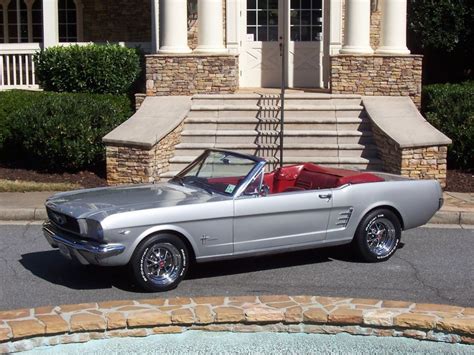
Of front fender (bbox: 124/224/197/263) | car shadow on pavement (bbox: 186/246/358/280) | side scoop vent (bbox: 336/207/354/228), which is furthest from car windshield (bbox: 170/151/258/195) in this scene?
side scoop vent (bbox: 336/207/354/228)

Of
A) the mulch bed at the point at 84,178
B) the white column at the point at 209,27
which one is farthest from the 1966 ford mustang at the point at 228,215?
the white column at the point at 209,27

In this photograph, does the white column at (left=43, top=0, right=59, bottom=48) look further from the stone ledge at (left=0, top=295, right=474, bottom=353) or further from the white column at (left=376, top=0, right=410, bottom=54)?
the stone ledge at (left=0, top=295, right=474, bottom=353)

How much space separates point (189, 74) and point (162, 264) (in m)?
8.35

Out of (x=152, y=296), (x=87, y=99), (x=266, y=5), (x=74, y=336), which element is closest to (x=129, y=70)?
(x=87, y=99)

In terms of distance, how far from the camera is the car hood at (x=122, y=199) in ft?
24.0

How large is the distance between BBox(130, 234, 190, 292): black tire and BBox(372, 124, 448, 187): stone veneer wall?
19.1 ft

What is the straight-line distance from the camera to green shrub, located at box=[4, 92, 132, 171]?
43.6ft

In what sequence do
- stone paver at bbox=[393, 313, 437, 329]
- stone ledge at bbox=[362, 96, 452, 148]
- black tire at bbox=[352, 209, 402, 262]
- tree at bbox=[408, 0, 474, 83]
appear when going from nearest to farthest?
stone paver at bbox=[393, 313, 437, 329], black tire at bbox=[352, 209, 402, 262], stone ledge at bbox=[362, 96, 452, 148], tree at bbox=[408, 0, 474, 83]

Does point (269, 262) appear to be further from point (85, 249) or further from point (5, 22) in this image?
point (5, 22)

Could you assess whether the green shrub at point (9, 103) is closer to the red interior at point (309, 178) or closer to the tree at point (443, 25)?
the red interior at point (309, 178)

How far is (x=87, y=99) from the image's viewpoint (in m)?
14.2

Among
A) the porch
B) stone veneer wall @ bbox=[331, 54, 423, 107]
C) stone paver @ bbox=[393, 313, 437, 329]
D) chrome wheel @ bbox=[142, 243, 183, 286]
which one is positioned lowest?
stone paver @ bbox=[393, 313, 437, 329]

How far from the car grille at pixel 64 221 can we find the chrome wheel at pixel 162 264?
2.35 feet

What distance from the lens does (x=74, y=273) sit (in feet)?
26.7
